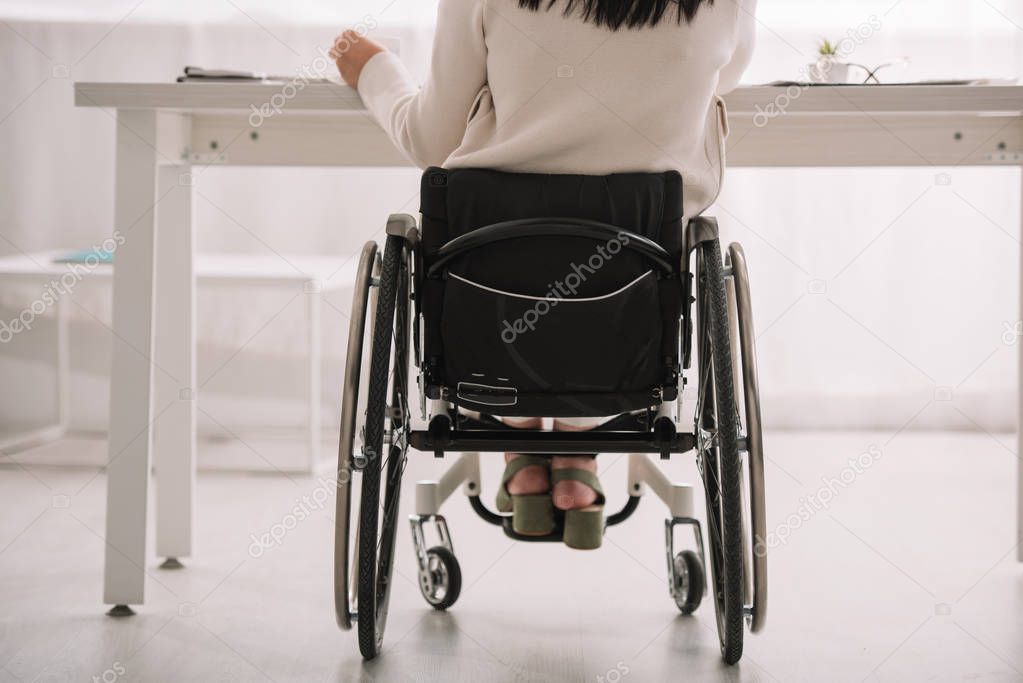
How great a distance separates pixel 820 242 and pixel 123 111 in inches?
86.5

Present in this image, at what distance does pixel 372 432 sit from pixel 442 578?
516 mm

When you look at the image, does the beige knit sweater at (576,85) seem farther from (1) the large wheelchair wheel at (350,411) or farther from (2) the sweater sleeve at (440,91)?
(1) the large wheelchair wheel at (350,411)

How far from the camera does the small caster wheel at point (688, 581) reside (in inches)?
63.0

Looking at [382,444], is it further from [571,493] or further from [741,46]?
[741,46]

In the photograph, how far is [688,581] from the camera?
1606 mm

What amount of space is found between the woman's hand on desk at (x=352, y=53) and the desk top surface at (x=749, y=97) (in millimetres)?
21

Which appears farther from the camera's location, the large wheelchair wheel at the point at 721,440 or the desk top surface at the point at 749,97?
the desk top surface at the point at 749,97

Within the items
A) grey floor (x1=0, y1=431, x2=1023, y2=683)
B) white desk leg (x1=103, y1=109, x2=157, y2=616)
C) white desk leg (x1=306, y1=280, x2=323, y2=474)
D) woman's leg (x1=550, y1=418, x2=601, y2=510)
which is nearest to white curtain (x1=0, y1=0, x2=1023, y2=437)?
white desk leg (x1=306, y1=280, x2=323, y2=474)

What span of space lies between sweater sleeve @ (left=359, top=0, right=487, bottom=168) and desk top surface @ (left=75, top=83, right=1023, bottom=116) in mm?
94

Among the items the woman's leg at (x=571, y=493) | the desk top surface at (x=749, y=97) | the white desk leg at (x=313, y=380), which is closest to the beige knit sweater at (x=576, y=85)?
the desk top surface at (x=749, y=97)

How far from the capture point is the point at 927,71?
10.4ft

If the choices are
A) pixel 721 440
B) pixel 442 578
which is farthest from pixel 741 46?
pixel 442 578

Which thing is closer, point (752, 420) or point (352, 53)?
point (752, 420)

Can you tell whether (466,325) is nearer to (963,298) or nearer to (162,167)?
(162,167)
